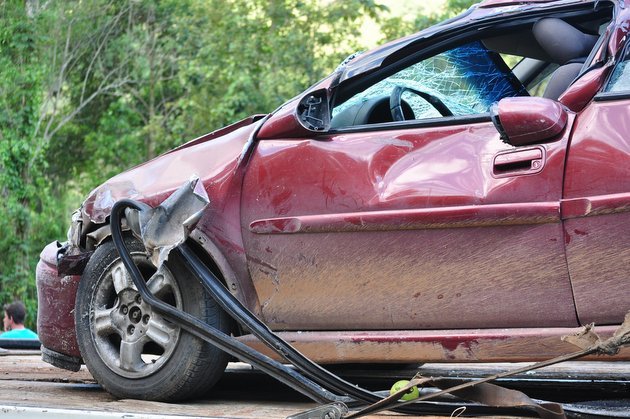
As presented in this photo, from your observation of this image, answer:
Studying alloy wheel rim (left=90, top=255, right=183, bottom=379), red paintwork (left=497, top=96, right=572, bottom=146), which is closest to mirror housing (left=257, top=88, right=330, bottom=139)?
alloy wheel rim (left=90, top=255, right=183, bottom=379)

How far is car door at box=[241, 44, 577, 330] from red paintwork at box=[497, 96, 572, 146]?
1.9 inches

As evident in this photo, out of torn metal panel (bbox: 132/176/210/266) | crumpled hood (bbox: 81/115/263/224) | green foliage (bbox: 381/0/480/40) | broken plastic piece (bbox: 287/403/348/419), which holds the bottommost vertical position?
broken plastic piece (bbox: 287/403/348/419)

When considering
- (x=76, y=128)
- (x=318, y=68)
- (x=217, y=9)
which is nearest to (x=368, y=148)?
(x=318, y=68)

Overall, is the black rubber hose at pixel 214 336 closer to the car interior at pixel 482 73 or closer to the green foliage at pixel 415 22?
the car interior at pixel 482 73

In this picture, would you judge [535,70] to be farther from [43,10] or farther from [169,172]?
[43,10]

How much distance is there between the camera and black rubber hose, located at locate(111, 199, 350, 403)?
11.3 ft

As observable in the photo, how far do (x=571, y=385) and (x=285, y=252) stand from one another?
4.88ft

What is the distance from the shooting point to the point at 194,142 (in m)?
4.22

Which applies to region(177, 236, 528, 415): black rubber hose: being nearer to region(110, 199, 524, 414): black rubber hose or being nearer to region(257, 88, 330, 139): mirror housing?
region(110, 199, 524, 414): black rubber hose

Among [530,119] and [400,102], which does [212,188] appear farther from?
[530,119]

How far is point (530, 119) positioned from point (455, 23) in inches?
33.8

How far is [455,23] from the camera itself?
3982mm

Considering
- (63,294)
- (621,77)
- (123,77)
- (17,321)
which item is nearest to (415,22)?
(123,77)

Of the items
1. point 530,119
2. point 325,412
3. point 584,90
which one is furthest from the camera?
point 584,90
